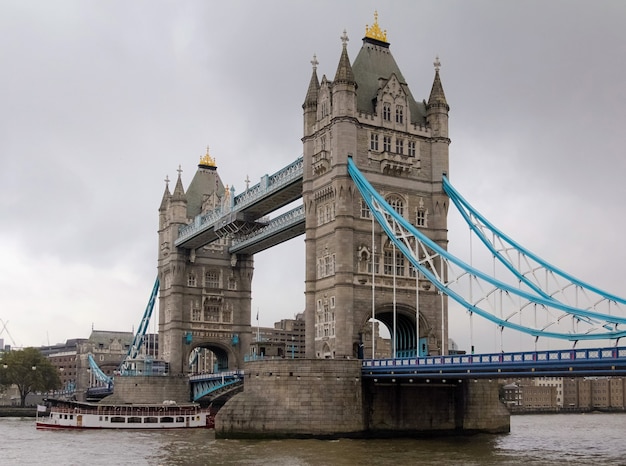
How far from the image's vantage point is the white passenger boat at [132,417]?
7331cm

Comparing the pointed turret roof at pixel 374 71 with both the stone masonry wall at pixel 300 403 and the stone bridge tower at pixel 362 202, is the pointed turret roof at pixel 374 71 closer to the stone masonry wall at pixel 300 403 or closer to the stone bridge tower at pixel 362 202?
the stone bridge tower at pixel 362 202

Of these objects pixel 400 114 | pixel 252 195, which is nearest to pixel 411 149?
pixel 400 114

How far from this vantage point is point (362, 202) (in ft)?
207

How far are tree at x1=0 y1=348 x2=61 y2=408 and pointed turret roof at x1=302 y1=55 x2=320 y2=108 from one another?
75.2m

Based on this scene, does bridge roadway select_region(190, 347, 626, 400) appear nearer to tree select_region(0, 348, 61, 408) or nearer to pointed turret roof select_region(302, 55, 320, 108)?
pointed turret roof select_region(302, 55, 320, 108)

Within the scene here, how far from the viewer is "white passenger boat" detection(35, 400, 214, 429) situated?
73.3 metres

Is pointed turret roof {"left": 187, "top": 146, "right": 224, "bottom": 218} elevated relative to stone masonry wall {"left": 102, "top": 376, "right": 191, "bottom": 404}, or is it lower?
elevated

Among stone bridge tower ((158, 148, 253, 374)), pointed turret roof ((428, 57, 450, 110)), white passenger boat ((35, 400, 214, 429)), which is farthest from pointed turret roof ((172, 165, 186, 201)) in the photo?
pointed turret roof ((428, 57, 450, 110))

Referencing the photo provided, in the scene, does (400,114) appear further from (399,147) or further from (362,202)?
(362,202)

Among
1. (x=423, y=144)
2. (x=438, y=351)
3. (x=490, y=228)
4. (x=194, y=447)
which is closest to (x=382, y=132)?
(x=423, y=144)

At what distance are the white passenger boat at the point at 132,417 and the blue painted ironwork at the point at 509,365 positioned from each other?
76.4 feet

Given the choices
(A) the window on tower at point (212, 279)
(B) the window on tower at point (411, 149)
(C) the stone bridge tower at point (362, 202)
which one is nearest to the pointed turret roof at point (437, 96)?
(C) the stone bridge tower at point (362, 202)

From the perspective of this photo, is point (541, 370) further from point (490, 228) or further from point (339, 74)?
point (339, 74)

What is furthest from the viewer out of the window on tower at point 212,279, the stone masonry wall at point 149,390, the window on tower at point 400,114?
the window on tower at point 212,279
